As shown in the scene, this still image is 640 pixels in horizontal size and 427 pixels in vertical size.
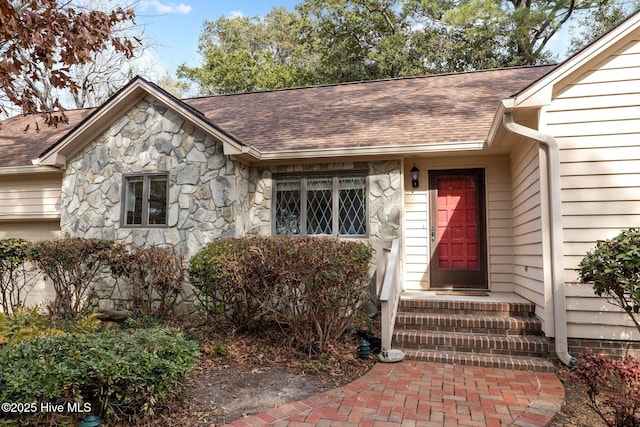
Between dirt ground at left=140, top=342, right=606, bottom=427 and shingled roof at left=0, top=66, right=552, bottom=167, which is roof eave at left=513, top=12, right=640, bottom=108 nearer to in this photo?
shingled roof at left=0, top=66, right=552, bottom=167

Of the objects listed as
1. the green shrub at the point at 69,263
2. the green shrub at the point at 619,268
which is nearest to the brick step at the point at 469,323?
the green shrub at the point at 619,268

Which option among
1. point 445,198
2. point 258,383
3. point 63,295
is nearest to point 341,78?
point 445,198

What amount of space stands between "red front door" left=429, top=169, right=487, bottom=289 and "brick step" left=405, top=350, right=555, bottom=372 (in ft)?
6.83

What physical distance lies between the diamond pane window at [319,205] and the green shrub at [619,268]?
3.74 metres

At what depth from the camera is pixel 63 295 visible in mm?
6086

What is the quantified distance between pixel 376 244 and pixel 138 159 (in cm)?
424

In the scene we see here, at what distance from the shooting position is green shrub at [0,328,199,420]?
8.70 ft

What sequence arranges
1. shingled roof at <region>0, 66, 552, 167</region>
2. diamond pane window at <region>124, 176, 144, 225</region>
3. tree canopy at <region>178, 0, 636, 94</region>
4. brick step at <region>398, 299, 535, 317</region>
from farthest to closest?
tree canopy at <region>178, 0, 636, 94</region> → diamond pane window at <region>124, 176, 144, 225</region> → shingled roof at <region>0, 66, 552, 167</region> → brick step at <region>398, 299, 535, 317</region>

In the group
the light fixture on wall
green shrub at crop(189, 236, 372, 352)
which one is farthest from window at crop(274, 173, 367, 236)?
green shrub at crop(189, 236, 372, 352)

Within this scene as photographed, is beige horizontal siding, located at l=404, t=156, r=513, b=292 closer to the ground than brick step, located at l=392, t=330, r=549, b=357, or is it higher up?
higher up

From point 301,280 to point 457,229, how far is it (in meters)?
3.28

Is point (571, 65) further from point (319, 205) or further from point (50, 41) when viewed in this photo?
point (50, 41)

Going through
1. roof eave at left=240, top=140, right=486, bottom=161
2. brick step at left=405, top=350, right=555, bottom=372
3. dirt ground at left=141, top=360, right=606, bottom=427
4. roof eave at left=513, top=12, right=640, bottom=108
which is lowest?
dirt ground at left=141, top=360, right=606, bottom=427

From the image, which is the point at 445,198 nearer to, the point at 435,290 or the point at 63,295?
the point at 435,290
